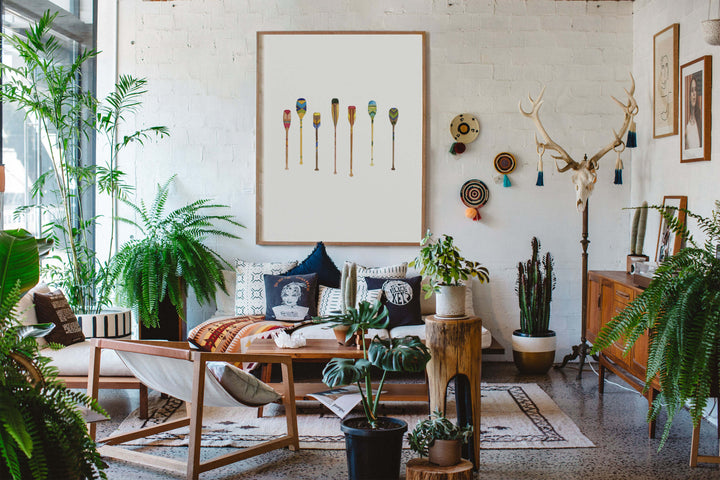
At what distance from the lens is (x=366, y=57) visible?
586cm

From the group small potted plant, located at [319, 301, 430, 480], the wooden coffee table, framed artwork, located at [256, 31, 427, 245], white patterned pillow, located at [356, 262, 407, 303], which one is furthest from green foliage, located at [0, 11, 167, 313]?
small potted plant, located at [319, 301, 430, 480]

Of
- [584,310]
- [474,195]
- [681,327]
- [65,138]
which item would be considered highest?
[65,138]

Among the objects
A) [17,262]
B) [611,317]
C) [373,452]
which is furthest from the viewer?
[611,317]

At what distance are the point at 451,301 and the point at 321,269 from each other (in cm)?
244

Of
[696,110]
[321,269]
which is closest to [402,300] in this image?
[321,269]

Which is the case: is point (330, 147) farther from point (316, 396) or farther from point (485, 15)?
point (316, 396)

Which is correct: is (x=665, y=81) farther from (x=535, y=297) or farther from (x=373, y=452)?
(x=373, y=452)

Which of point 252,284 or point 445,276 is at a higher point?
point 445,276

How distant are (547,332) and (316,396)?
91.4 inches

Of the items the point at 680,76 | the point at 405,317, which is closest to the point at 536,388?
the point at 405,317

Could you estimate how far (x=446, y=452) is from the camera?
9.93ft

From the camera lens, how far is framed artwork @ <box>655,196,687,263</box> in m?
4.71

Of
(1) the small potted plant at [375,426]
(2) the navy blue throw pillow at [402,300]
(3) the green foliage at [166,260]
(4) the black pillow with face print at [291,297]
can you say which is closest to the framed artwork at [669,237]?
(2) the navy blue throw pillow at [402,300]

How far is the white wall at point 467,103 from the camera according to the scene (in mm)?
5859
